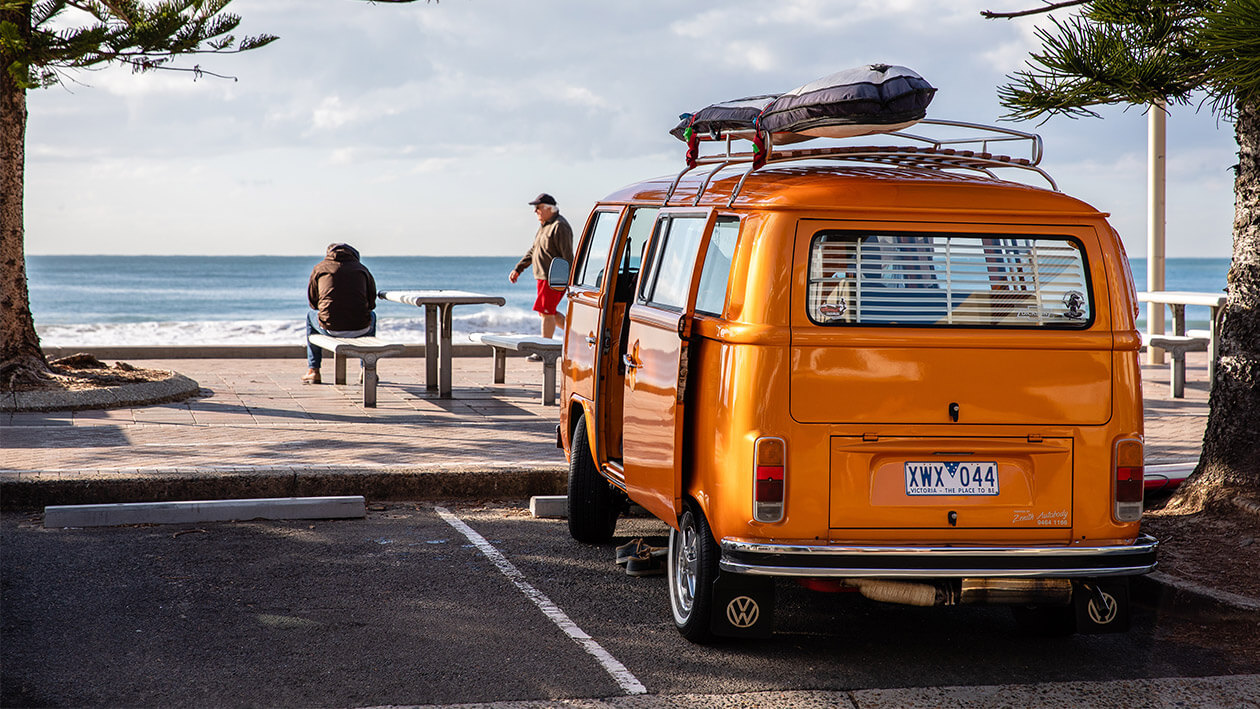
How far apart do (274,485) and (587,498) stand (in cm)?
222

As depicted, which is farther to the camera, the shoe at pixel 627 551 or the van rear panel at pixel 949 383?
the shoe at pixel 627 551

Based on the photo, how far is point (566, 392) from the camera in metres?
7.09

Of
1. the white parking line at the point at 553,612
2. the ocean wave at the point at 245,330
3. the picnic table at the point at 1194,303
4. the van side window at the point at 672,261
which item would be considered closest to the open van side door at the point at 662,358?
the van side window at the point at 672,261

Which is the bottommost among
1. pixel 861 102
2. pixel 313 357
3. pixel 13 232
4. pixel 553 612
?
pixel 553 612

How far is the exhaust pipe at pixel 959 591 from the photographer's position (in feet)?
15.2

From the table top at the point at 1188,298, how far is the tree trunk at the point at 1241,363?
20.0 feet

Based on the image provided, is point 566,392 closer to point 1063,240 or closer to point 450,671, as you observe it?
point 450,671

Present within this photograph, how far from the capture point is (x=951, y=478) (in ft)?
15.3

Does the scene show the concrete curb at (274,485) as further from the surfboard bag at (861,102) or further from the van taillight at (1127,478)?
the van taillight at (1127,478)

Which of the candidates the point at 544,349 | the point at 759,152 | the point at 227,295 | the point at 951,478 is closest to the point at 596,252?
the point at 759,152

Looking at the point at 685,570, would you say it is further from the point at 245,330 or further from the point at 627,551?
the point at 245,330

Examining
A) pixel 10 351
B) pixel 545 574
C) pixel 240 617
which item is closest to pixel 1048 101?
pixel 545 574

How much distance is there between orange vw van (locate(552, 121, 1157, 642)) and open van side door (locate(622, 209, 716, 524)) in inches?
2.2

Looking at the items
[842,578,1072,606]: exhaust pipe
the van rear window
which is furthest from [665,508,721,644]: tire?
the van rear window
